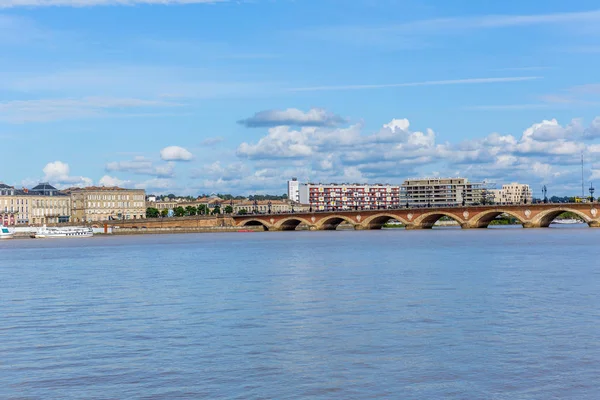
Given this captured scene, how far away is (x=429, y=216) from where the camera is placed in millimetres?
124938

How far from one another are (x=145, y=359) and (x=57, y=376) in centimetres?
208

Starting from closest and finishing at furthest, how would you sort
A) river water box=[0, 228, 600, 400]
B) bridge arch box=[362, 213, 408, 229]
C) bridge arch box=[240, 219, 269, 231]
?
1. river water box=[0, 228, 600, 400]
2. bridge arch box=[362, 213, 408, 229]
3. bridge arch box=[240, 219, 269, 231]

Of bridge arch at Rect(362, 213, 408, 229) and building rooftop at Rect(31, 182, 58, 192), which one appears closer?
bridge arch at Rect(362, 213, 408, 229)

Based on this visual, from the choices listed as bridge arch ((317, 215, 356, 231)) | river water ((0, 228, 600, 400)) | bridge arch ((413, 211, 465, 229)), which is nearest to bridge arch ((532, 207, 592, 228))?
bridge arch ((413, 211, 465, 229))

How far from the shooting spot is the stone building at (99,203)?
190750mm

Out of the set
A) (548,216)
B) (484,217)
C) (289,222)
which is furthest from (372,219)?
(548,216)

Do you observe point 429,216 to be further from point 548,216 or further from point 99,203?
point 99,203

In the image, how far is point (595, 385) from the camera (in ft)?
52.6

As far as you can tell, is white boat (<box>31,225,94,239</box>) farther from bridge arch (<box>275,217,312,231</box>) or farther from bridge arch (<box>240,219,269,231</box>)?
bridge arch (<box>275,217,312,231</box>)

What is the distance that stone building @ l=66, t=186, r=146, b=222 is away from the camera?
191 m

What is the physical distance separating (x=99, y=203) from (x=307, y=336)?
581ft

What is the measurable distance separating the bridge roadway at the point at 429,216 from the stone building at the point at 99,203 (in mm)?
45962

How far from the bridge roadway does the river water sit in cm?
6815

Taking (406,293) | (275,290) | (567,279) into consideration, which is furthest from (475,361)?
(567,279)
